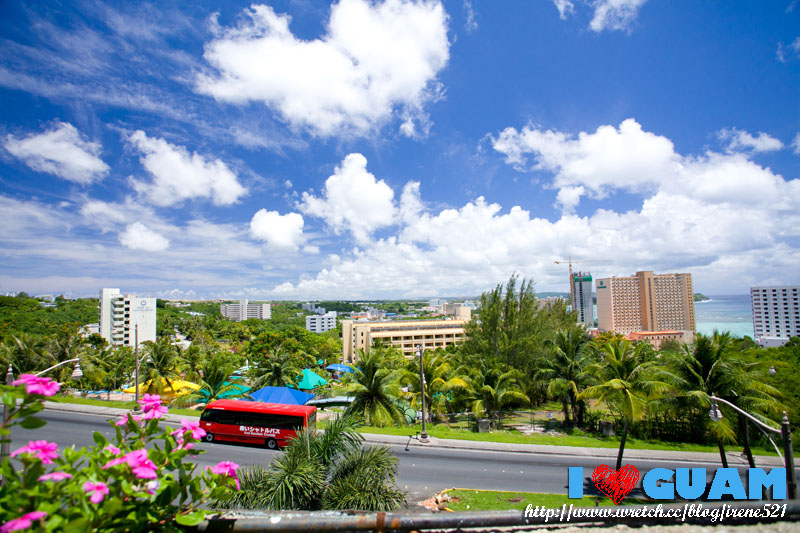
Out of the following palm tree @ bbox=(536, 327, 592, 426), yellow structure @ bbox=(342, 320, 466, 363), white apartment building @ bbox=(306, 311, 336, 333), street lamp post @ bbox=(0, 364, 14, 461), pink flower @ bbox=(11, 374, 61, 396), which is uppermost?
pink flower @ bbox=(11, 374, 61, 396)

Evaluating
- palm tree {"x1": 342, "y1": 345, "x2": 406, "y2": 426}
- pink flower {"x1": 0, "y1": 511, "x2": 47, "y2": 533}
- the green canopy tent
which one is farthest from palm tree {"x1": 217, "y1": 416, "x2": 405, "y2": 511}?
the green canopy tent

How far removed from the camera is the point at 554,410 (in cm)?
3014

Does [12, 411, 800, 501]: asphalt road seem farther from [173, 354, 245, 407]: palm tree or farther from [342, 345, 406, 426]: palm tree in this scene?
[173, 354, 245, 407]: palm tree

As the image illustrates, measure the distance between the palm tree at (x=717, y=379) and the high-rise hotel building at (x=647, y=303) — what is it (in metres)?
173

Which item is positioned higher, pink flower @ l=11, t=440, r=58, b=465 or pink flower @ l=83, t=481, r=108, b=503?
pink flower @ l=11, t=440, r=58, b=465

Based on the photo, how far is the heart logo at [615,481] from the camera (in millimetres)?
11789

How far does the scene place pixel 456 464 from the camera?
15.0 m

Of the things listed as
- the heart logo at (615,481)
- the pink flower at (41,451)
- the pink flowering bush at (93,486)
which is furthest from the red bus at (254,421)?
the pink flower at (41,451)

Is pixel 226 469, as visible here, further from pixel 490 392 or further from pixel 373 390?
pixel 490 392

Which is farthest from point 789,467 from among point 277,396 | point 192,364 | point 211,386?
point 192,364

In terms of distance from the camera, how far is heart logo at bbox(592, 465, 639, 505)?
1179 centimetres

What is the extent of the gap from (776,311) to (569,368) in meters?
201

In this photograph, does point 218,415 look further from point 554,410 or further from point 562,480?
point 554,410

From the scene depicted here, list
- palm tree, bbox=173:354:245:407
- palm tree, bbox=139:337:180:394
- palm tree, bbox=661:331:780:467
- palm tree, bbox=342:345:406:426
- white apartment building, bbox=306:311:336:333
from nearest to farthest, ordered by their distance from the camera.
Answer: palm tree, bbox=661:331:780:467 → palm tree, bbox=342:345:406:426 → palm tree, bbox=173:354:245:407 → palm tree, bbox=139:337:180:394 → white apartment building, bbox=306:311:336:333
